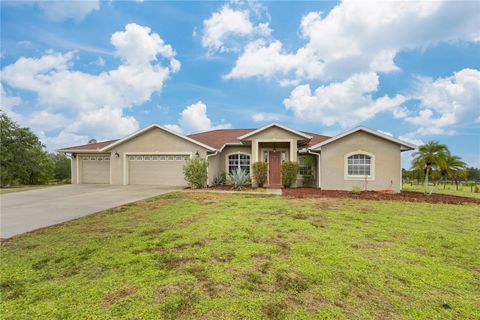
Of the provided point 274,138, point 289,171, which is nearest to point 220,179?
point 274,138

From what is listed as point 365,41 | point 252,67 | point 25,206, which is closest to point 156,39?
point 252,67

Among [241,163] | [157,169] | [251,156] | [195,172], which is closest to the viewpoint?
[195,172]

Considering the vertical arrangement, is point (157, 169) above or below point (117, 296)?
above

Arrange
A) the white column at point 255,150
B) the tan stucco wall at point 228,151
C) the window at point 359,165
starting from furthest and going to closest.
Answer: the tan stucco wall at point 228,151
the white column at point 255,150
the window at point 359,165

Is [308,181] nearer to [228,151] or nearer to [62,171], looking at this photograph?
[228,151]

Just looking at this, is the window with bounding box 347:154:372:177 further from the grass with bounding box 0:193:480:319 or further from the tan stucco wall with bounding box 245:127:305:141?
the grass with bounding box 0:193:480:319

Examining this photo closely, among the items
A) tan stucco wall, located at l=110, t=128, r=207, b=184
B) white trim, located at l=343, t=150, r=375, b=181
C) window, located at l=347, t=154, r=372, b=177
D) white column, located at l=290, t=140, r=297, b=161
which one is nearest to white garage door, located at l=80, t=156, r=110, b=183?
tan stucco wall, located at l=110, t=128, r=207, b=184

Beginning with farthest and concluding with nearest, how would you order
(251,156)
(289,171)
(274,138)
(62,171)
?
(62,171) < (251,156) < (274,138) < (289,171)

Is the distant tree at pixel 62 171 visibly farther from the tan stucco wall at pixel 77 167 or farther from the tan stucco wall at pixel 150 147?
the tan stucco wall at pixel 150 147

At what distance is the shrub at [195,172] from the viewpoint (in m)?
15.2

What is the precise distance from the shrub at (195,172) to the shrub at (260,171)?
3.26m

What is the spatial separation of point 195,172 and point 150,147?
4.61 metres

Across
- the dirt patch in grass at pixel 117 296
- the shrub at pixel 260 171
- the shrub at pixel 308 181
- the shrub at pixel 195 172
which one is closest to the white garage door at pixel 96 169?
the shrub at pixel 195 172

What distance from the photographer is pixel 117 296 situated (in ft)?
9.81
